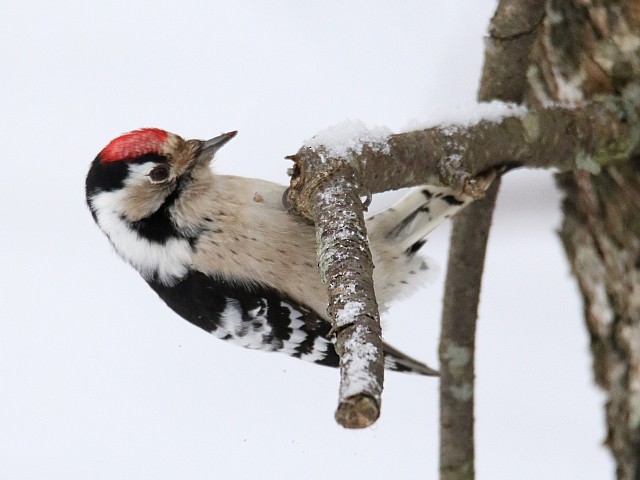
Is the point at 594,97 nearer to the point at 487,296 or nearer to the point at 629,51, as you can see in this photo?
the point at 629,51

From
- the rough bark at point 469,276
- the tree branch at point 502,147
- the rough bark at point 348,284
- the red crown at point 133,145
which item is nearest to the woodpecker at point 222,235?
the red crown at point 133,145

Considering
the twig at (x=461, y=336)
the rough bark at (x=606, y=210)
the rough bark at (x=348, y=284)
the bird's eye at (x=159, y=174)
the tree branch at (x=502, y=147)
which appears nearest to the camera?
the rough bark at (x=348, y=284)

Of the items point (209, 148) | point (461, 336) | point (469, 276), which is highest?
point (209, 148)

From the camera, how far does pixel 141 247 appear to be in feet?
11.2

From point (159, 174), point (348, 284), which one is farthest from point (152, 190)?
point (348, 284)

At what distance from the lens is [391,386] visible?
506cm

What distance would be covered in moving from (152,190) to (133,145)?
20cm

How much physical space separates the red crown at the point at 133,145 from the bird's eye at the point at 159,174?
69 millimetres

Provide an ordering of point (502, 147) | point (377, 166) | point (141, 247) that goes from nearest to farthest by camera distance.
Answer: point (377, 166)
point (502, 147)
point (141, 247)

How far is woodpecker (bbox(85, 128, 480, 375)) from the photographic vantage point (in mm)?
3219

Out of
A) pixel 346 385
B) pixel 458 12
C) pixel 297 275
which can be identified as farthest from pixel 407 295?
pixel 346 385

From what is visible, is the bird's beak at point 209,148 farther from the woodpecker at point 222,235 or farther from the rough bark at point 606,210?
the rough bark at point 606,210

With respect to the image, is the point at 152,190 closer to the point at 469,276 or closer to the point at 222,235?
the point at 222,235

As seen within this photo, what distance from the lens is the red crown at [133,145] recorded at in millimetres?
3207
